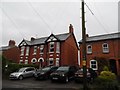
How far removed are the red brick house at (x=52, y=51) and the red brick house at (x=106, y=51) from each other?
5.73 meters

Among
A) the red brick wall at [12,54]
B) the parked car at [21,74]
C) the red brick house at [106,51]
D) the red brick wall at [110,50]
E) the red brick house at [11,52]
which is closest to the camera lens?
the parked car at [21,74]

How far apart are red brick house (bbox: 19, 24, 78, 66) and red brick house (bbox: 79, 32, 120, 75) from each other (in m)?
5.73

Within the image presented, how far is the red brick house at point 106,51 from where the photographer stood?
85.3 feet

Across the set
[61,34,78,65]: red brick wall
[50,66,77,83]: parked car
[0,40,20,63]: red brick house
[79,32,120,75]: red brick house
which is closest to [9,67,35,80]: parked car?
[50,66,77,83]: parked car

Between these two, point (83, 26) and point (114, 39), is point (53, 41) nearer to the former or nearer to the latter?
point (114, 39)

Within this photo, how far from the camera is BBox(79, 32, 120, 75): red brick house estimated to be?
85.3 ft

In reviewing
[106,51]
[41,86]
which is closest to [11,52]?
[106,51]

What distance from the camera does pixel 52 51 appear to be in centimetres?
3316

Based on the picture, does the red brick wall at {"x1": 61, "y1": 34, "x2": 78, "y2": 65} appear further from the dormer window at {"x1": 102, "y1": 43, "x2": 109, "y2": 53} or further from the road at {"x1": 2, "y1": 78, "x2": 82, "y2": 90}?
the road at {"x1": 2, "y1": 78, "x2": 82, "y2": 90}

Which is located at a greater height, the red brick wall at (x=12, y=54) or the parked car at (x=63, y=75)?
the red brick wall at (x=12, y=54)

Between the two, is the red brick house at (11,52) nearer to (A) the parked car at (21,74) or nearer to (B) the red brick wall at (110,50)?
(A) the parked car at (21,74)

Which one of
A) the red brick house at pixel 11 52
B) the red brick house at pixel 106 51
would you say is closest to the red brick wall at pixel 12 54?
the red brick house at pixel 11 52

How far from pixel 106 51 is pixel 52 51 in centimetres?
1121

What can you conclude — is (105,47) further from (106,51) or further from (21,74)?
(21,74)
